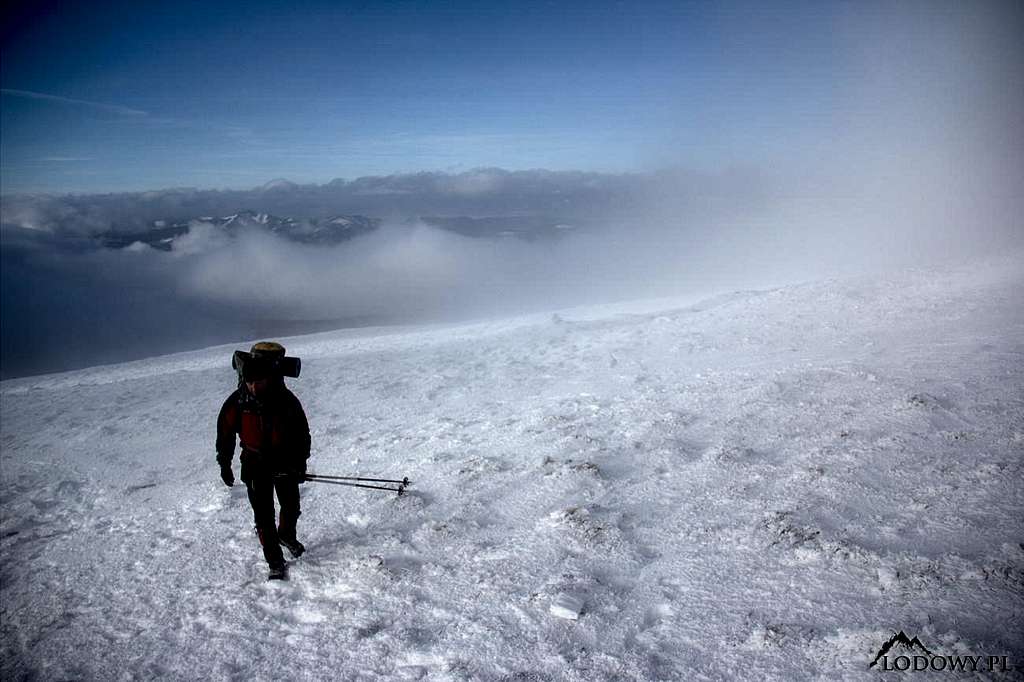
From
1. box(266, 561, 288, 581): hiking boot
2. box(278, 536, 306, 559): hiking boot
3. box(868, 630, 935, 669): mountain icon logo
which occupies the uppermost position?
box(868, 630, 935, 669): mountain icon logo

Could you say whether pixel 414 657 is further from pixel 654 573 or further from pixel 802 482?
pixel 802 482

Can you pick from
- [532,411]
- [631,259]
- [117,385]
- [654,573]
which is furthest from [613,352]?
[631,259]

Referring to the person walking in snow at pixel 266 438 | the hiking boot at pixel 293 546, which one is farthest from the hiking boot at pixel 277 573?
the hiking boot at pixel 293 546

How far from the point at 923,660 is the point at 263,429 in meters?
6.13

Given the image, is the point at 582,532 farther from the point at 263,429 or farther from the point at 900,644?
the point at 263,429

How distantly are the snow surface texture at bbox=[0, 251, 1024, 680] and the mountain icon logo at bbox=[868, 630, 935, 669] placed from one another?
7cm

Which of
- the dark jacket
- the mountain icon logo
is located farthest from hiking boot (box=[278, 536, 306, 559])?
the mountain icon logo

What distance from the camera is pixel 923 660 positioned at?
373cm

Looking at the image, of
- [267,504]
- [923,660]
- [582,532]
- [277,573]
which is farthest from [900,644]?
[267,504]

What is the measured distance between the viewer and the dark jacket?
5391 mm

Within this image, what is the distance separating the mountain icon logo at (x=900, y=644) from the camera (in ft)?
12.5

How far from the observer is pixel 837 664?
383 centimetres

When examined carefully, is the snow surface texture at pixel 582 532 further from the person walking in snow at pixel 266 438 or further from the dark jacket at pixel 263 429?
the dark jacket at pixel 263 429

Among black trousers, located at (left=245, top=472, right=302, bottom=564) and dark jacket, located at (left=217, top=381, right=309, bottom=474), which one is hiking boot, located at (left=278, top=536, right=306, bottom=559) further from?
dark jacket, located at (left=217, top=381, right=309, bottom=474)
